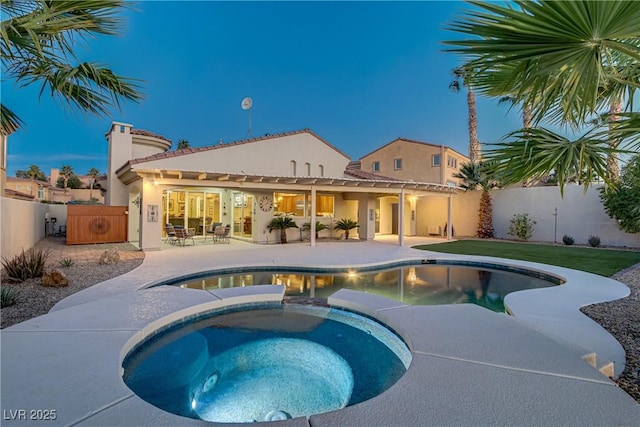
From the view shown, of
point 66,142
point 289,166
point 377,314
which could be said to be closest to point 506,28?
point 377,314

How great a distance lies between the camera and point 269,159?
15805mm

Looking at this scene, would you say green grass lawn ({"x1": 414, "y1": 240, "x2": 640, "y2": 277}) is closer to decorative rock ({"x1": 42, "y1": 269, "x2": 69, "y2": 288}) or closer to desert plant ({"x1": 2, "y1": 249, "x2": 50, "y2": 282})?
decorative rock ({"x1": 42, "y1": 269, "x2": 69, "y2": 288})

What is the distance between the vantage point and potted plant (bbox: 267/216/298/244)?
623 inches

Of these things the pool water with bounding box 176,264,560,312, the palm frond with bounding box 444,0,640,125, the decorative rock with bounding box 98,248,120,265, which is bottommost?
the pool water with bounding box 176,264,560,312

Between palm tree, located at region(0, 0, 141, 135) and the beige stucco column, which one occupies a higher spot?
palm tree, located at region(0, 0, 141, 135)

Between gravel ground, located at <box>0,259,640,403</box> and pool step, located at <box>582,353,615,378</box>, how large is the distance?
0.33ft

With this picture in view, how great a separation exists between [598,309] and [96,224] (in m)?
17.7

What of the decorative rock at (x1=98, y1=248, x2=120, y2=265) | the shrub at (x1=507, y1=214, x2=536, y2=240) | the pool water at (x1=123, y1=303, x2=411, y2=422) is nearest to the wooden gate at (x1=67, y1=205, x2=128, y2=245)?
the decorative rock at (x1=98, y1=248, x2=120, y2=265)

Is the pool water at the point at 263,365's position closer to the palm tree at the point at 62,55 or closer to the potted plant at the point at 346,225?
the palm tree at the point at 62,55

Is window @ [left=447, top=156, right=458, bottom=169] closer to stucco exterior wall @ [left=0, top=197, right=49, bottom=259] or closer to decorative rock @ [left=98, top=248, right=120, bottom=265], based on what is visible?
decorative rock @ [left=98, top=248, right=120, bottom=265]

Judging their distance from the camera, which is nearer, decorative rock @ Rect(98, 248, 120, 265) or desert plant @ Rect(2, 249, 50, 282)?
desert plant @ Rect(2, 249, 50, 282)

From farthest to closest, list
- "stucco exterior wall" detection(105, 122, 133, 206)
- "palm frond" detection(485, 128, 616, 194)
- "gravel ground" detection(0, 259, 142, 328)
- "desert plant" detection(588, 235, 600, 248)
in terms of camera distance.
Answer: "stucco exterior wall" detection(105, 122, 133, 206) < "desert plant" detection(588, 235, 600, 248) < "gravel ground" detection(0, 259, 142, 328) < "palm frond" detection(485, 128, 616, 194)

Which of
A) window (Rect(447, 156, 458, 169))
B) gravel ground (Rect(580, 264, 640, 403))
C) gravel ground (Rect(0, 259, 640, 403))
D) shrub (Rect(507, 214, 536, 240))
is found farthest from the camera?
window (Rect(447, 156, 458, 169))

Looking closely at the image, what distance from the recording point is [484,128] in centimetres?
2466
